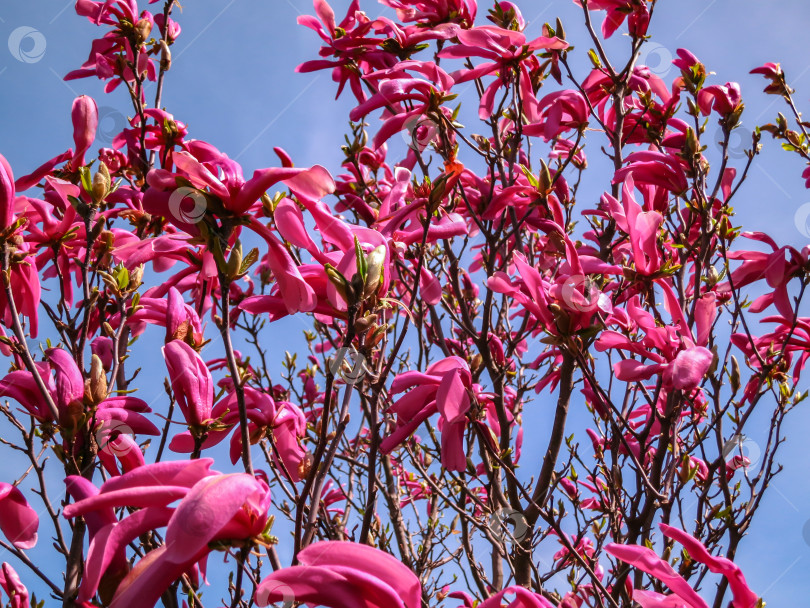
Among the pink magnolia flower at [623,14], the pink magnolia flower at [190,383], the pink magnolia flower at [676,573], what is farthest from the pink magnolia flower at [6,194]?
the pink magnolia flower at [623,14]

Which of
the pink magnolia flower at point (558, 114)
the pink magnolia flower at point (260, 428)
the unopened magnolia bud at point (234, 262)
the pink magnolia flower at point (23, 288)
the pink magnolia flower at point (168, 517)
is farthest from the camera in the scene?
the pink magnolia flower at point (558, 114)

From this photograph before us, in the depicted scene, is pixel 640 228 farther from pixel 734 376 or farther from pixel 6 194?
pixel 6 194

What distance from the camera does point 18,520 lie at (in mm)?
1189

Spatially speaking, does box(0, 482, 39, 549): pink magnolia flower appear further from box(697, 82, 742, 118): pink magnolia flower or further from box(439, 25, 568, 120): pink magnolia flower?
box(697, 82, 742, 118): pink magnolia flower

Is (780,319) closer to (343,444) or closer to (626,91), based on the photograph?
(626,91)

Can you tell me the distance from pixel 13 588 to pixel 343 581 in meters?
1.29

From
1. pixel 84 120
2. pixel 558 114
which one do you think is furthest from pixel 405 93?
pixel 84 120

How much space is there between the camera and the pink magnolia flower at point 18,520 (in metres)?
1.18

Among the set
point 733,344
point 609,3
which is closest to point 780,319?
point 733,344

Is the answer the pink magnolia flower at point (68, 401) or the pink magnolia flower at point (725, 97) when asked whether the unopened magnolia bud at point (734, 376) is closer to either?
the pink magnolia flower at point (725, 97)

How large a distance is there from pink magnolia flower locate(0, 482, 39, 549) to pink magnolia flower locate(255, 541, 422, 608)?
0.65 meters

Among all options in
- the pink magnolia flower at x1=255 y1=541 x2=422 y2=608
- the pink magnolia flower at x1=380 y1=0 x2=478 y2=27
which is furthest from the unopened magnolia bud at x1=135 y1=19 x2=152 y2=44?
the pink magnolia flower at x1=255 y1=541 x2=422 y2=608

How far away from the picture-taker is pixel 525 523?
6.51ft

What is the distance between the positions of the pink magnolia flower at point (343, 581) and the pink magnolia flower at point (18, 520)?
651 millimetres
